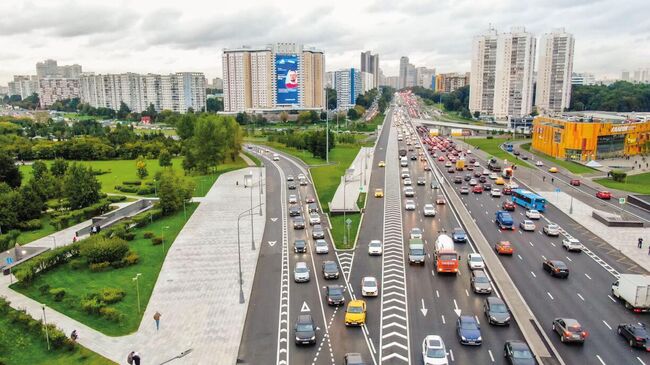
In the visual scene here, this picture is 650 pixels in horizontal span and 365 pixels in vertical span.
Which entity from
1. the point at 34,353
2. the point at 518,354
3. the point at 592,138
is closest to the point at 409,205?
the point at 518,354

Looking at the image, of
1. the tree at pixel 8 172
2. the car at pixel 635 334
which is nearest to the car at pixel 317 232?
the car at pixel 635 334

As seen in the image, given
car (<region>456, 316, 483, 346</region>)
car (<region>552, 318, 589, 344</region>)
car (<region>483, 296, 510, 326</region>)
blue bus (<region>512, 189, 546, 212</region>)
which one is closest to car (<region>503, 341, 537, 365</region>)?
car (<region>456, 316, 483, 346</region>)

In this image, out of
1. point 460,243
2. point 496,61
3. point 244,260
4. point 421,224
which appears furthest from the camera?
point 496,61

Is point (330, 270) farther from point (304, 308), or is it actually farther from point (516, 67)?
point (516, 67)

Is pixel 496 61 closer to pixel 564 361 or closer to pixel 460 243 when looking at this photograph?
pixel 460 243

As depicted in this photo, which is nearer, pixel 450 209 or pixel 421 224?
pixel 421 224

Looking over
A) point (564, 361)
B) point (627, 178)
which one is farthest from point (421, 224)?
point (627, 178)

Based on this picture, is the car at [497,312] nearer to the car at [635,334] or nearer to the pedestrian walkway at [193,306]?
the car at [635,334]
